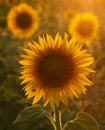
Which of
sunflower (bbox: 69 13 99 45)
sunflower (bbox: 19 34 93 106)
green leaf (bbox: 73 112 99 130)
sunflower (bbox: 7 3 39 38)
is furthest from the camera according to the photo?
sunflower (bbox: 7 3 39 38)

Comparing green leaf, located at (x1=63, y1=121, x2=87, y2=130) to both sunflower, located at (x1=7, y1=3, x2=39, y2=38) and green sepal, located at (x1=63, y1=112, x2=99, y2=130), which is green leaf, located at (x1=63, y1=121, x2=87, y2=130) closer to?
green sepal, located at (x1=63, y1=112, x2=99, y2=130)

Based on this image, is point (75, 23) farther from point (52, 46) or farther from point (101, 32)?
point (52, 46)

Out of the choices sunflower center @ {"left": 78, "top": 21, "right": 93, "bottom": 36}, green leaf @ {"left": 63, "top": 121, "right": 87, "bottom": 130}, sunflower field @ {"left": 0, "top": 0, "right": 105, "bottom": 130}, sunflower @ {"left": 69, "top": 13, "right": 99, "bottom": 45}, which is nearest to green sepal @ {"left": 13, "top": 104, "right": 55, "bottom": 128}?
sunflower field @ {"left": 0, "top": 0, "right": 105, "bottom": 130}

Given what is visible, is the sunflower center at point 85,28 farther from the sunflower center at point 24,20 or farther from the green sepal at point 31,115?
the green sepal at point 31,115

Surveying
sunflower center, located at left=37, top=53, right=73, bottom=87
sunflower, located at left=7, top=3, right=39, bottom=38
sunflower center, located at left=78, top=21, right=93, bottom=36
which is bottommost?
sunflower center, located at left=37, top=53, right=73, bottom=87

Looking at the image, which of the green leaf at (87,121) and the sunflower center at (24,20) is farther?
the sunflower center at (24,20)

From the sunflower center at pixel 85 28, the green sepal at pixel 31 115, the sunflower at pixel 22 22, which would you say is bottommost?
the green sepal at pixel 31 115

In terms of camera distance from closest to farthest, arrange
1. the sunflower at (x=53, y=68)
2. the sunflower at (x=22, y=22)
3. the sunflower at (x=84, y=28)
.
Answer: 1. the sunflower at (x=53, y=68)
2. the sunflower at (x=84, y=28)
3. the sunflower at (x=22, y=22)

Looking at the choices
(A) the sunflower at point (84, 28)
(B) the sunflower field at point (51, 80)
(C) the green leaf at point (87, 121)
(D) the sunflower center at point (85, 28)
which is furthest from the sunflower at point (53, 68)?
(D) the sunflower center at point (85, 28)
